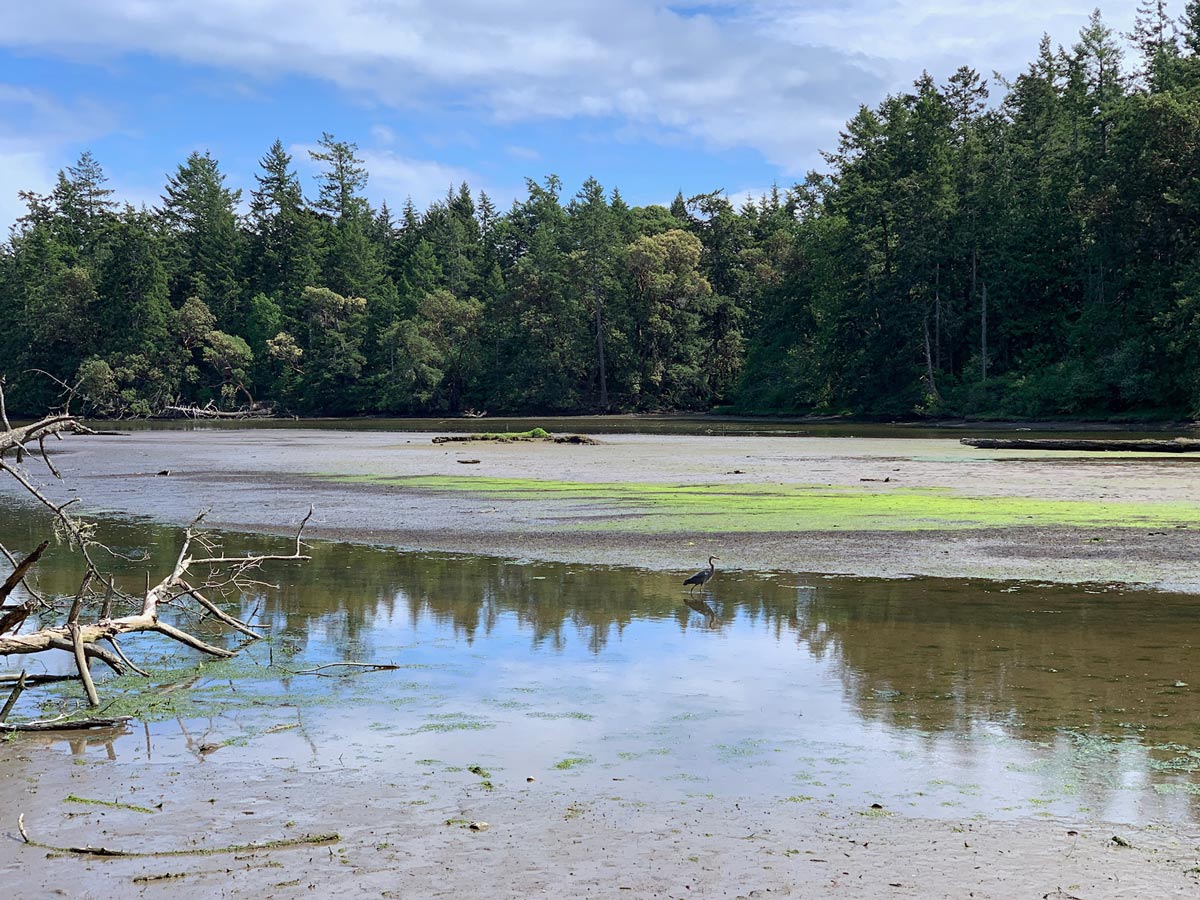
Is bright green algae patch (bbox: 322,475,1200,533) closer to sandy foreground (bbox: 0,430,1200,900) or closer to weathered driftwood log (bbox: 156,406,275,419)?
sandy foreground (bbox: 0,430,1200,900)

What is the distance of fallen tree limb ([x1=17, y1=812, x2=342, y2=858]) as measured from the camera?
17.9 ft

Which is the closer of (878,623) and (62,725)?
(62,725)

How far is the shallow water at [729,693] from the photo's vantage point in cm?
678

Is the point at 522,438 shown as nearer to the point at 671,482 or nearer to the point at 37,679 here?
the point at 671,482

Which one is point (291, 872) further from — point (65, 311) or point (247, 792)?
point (65, 311)

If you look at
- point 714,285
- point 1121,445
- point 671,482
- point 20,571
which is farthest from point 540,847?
point 714,285

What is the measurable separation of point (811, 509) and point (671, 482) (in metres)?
7.27

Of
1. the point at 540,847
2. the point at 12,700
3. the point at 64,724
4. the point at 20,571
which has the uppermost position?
the point at 20,571

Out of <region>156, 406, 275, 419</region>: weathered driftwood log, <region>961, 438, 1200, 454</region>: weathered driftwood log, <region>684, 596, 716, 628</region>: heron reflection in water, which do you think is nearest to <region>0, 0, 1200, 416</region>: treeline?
<region>156, 406, 275, 419</region>: weathered driftwood log

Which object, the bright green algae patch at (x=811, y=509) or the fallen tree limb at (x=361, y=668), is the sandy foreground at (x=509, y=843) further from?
the bright green algae patch at (x=811, y=509)

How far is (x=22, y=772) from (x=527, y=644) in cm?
480

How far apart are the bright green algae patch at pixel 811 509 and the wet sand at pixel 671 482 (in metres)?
0.50

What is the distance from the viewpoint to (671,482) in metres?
28.3

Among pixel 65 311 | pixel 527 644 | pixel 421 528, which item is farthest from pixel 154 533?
pixel 65 311
